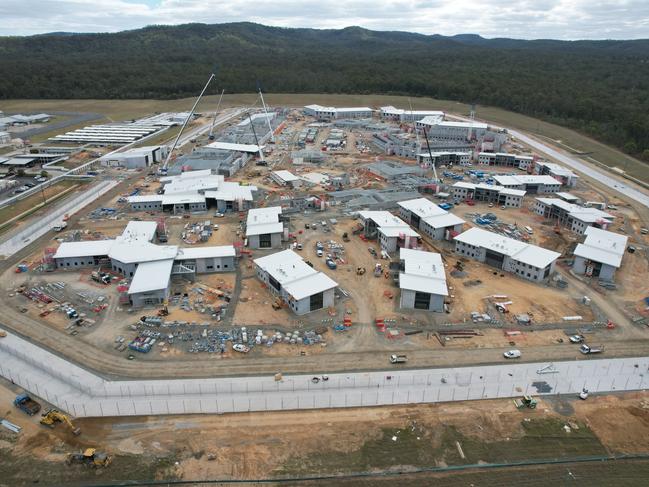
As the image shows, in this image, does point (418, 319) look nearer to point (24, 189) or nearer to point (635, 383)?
point (635, 383)

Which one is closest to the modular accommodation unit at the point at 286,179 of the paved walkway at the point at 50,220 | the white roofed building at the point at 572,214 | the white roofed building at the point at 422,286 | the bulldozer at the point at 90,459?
the paved walkway at the point at 50,220

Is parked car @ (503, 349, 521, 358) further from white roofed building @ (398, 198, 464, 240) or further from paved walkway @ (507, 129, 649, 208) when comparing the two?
paved walkway @ (507, 129, 649, 208)

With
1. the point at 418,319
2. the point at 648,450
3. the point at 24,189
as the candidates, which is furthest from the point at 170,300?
the point at 24,189

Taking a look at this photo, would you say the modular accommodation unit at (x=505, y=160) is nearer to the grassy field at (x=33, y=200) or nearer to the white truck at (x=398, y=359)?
the white truck at (x=398, y=359)

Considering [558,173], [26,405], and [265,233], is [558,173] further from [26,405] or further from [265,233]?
[26,405]

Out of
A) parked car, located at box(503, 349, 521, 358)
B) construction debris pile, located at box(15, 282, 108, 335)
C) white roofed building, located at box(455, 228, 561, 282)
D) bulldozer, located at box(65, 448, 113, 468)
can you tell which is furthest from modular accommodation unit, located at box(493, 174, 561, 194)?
bulldozer, located at box(65, 448, 113, 468)
